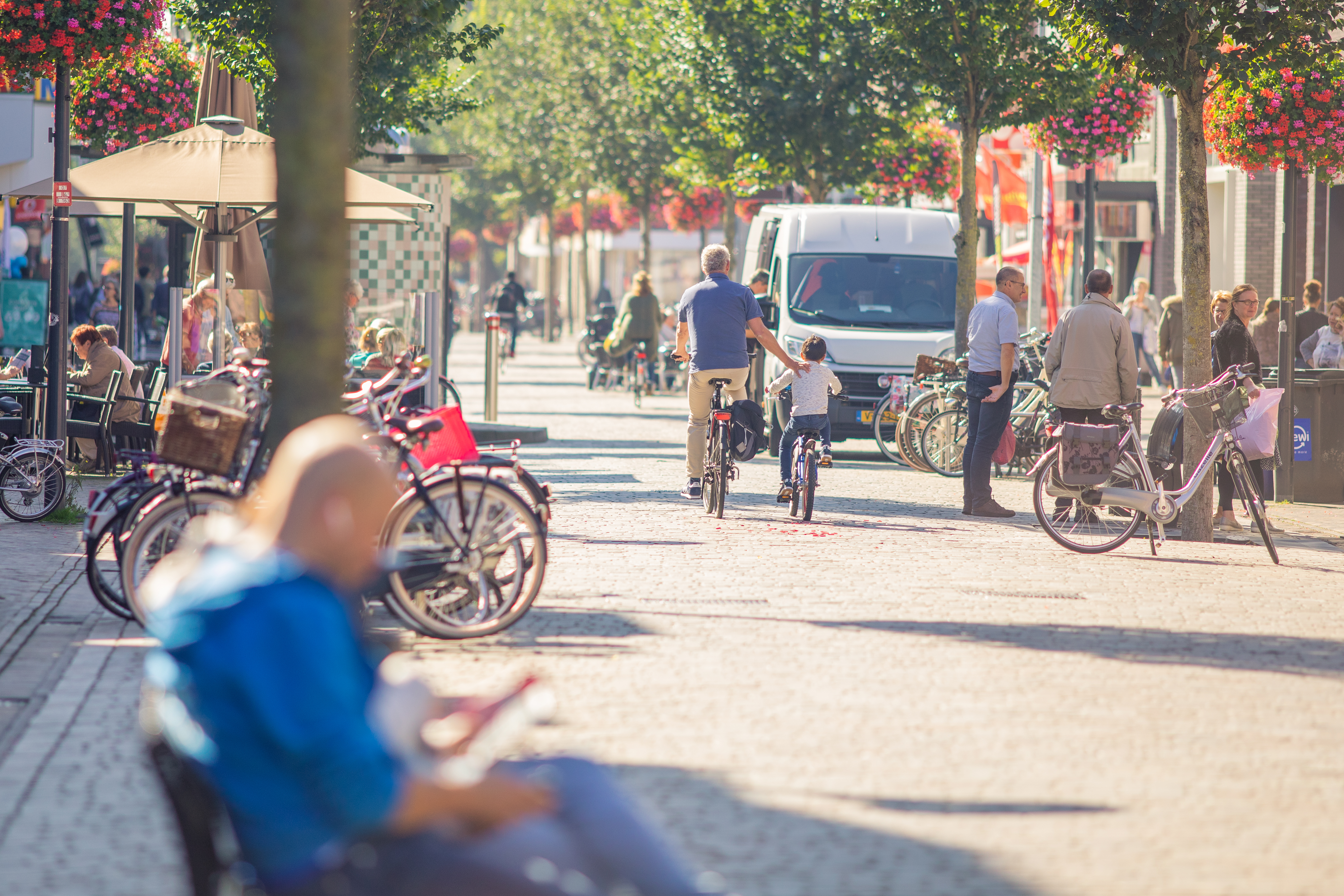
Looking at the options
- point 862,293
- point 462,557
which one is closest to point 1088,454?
point 462,557

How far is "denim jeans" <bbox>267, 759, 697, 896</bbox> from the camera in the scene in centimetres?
293

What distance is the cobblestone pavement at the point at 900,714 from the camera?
465 cm

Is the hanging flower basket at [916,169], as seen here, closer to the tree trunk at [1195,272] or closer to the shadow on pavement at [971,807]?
the tree trunk at [1195,272]

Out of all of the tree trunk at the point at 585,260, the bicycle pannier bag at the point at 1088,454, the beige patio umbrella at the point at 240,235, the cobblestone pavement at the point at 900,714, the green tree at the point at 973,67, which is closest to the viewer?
the cobblestone pavement at the point at 900,714

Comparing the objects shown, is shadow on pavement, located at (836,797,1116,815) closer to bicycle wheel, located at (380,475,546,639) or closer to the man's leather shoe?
bicycle wheel, located at (380,475,546,639)

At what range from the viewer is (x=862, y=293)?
18531 millimetres

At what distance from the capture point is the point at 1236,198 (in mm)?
28203

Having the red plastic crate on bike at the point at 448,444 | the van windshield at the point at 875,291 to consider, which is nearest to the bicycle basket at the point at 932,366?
the van windshield at the point at 875,291

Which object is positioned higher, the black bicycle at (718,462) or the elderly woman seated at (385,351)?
the elderly woman seated at (385,351)

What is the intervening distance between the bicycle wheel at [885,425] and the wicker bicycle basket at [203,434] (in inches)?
391

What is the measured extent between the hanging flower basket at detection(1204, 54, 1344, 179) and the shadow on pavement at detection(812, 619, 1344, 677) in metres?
6.91

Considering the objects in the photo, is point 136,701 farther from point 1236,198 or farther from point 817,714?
point 1236,198

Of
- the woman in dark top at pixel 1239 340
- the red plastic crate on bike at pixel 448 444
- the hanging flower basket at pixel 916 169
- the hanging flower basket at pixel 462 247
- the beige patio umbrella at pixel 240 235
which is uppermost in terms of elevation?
the hanging flower basket at pixel 462 247

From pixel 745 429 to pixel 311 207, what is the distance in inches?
273
